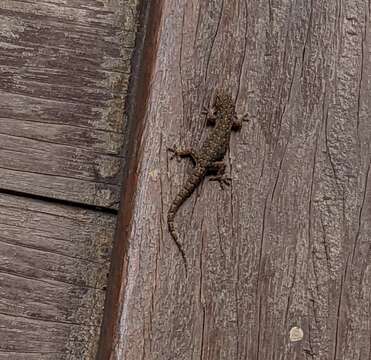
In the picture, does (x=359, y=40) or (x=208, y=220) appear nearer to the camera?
(x=208, y=220)

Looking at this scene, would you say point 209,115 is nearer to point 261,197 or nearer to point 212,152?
point 212,152

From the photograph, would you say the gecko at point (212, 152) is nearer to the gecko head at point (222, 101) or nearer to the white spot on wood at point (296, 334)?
the gecko head at point (222, 101)

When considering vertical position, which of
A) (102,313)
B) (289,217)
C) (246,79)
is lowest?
(102,313)

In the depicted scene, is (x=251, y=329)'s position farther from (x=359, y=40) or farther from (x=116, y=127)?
(x=359, y=40)

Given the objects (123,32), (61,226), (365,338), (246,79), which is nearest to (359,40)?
(246,79)

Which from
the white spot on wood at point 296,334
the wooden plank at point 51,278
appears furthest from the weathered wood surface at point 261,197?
the wooden plank at point 51,278

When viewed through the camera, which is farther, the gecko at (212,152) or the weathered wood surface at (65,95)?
the weathered wood surface at (65,95)

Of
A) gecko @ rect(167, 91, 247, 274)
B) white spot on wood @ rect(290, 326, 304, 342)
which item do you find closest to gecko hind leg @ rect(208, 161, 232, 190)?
gecko @ rect(167, 91, 247, 274)
